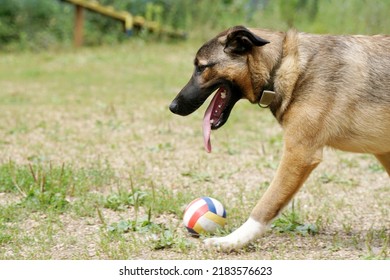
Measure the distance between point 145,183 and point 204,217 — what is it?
1.66m

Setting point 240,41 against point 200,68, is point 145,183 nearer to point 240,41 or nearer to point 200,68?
point 200,68

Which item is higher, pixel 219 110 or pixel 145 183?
pixel 219 110

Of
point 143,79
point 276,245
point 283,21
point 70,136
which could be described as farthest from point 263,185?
point 283,21

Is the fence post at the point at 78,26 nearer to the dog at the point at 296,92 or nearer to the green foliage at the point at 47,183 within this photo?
the green foliage at the point at 47,183

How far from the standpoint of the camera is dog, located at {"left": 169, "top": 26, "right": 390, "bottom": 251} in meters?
5.03

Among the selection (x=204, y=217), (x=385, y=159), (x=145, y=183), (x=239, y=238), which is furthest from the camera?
(x=145, y=183)

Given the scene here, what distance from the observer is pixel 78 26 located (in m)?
16.9

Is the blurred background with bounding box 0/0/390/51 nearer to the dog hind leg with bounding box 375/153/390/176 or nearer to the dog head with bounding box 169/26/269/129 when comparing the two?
the dog hind leg with bounding box 375/153/390/176

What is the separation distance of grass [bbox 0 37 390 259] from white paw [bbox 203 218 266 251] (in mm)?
70

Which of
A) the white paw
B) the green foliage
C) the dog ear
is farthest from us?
the green foliage

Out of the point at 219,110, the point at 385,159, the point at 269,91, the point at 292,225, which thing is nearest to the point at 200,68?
the point at 219,110

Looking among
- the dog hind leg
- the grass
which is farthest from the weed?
the dog hind leg

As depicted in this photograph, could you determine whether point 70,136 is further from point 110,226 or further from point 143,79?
point 143,79

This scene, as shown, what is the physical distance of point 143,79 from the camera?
13367 mm
